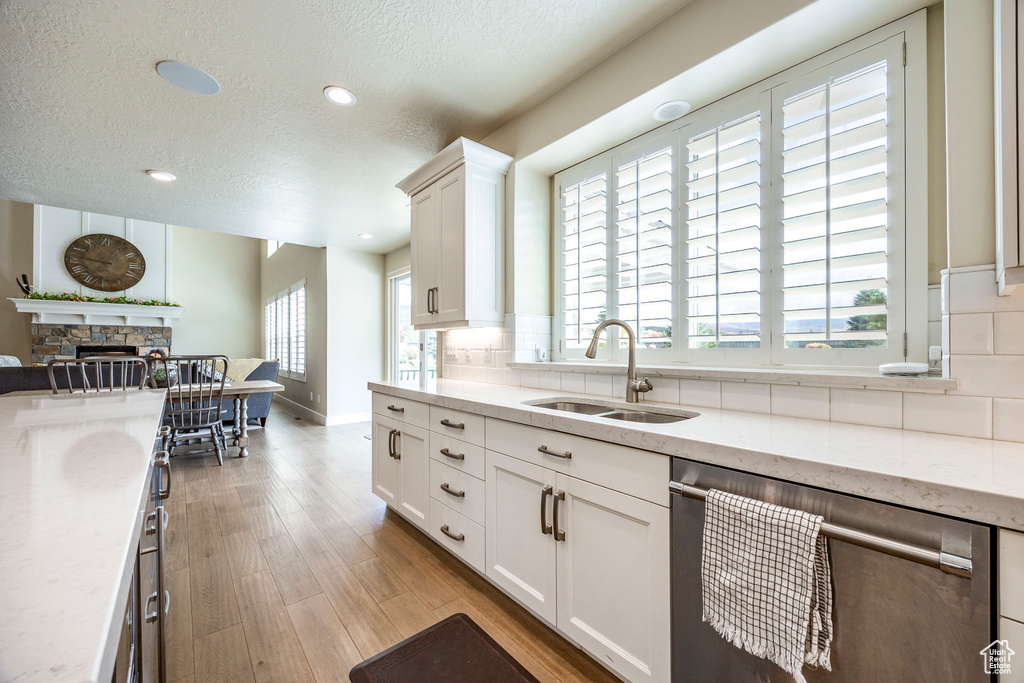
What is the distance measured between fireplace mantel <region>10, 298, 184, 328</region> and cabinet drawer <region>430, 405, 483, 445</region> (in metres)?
8.09

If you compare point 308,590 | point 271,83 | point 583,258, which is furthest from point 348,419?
point 583,258

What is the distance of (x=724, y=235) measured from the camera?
1.84m

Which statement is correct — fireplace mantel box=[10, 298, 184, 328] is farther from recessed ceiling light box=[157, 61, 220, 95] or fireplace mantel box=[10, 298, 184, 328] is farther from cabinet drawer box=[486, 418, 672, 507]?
cabinet drawer box=[486, 418, 672, 507]

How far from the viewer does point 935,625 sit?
0.79 m

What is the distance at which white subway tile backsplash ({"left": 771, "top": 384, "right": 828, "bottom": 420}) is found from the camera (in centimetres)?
141

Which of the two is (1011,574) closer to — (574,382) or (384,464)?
(574,382)

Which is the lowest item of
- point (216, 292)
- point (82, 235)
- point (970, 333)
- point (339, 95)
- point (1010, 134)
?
point (970, 333)

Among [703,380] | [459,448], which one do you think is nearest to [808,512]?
[703,380]

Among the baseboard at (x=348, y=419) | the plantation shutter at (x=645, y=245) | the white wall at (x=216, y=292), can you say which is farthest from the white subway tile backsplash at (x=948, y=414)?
the white wall at (x=216, y=292)

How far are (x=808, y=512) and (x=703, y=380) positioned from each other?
0.85 m

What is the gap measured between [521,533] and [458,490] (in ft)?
1.45

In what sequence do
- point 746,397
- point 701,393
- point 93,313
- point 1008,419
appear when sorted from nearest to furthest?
point 1008,419, point 746,397, point 701,393, point 93,313

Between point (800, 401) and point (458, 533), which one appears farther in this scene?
point (458, 533)

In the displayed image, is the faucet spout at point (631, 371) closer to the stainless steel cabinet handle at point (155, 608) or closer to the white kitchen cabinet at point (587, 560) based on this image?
the white kitchen cabinet at point (587, 560)
